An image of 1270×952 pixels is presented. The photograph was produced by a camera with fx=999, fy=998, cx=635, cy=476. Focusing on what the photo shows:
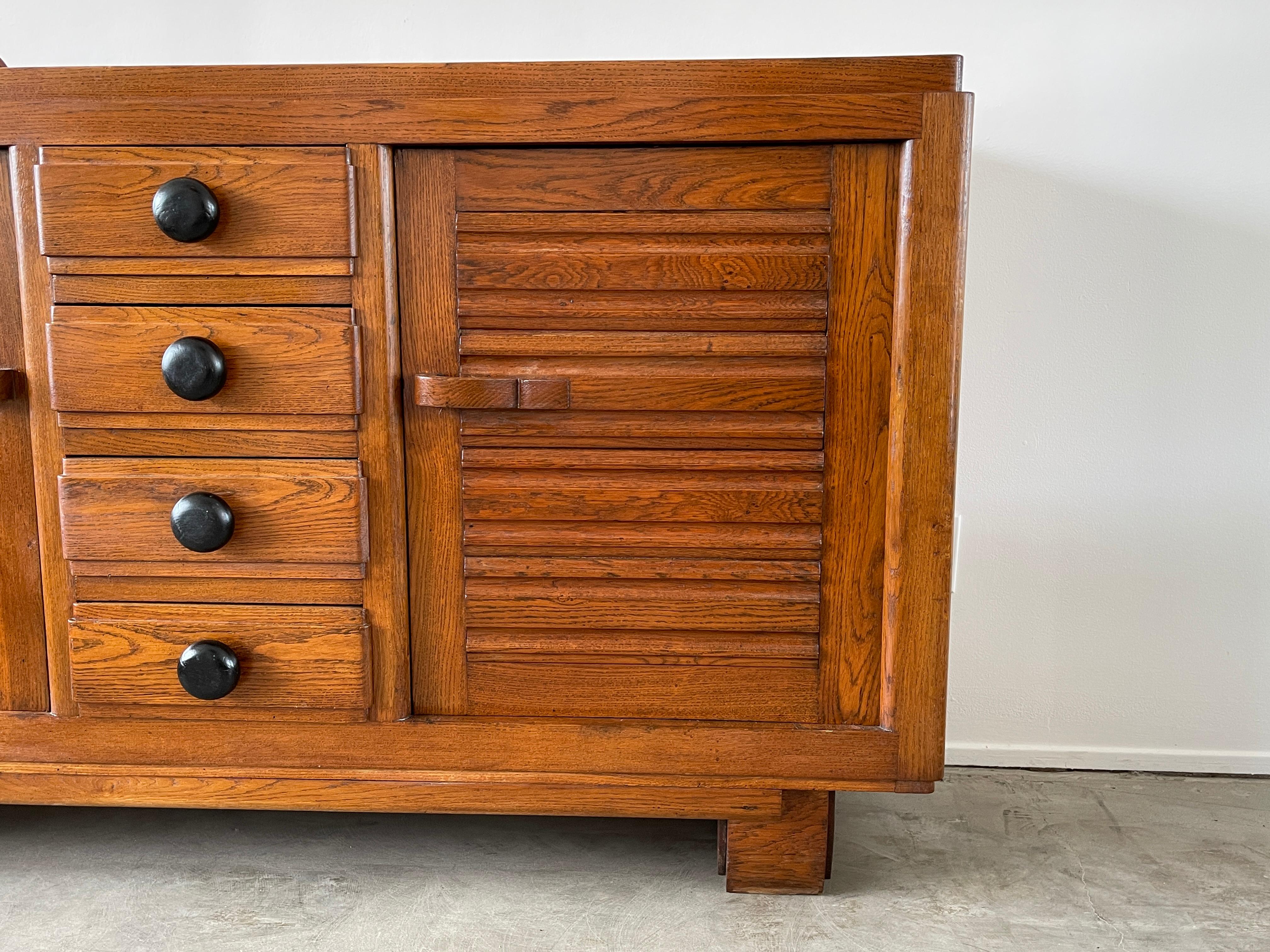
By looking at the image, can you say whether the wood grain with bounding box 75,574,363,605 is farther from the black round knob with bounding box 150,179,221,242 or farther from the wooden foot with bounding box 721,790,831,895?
the wooden foot with bounding box 721,790,831,895

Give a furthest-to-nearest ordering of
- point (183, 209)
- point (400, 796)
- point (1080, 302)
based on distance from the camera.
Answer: point (1080, 302) < point (400, 796) < point (183, 209)

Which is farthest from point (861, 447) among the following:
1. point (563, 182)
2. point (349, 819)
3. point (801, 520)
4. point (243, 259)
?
point (349, 819)

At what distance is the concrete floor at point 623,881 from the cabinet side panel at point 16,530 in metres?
0.24

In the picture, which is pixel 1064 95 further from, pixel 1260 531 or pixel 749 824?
pixel 749 824

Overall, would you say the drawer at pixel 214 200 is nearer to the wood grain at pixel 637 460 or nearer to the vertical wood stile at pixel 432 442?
the vertical wood stile at pixel 432 442

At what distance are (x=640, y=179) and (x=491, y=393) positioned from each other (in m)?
0.25

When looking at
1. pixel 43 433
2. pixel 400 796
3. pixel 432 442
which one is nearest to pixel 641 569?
pixel 432 442

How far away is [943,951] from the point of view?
958mm

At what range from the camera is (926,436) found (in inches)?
37.4

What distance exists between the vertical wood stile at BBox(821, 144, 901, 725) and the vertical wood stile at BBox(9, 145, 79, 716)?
77 cm

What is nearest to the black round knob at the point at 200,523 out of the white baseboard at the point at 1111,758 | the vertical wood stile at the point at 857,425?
the vertical wood stile at the point at 857,425

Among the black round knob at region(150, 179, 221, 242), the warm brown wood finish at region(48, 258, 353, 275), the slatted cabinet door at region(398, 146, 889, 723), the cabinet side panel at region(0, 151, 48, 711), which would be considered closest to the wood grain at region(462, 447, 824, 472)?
the slatted cabinet door at region(398, 146, 889, 723)

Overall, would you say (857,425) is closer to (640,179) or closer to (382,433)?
(640,179)

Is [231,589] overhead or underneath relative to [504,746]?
overhead
